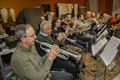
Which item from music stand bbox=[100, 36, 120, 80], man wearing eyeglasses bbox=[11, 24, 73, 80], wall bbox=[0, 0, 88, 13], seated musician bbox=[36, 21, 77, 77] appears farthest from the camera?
wall bbox=[0, 0, 88, 13]

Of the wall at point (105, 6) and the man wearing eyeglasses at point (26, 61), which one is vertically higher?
the man wearing eyeglasses at point (26, 61)

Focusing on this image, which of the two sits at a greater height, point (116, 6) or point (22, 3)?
point (22, 3)

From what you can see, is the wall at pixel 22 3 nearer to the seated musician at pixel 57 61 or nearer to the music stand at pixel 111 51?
the seated musician at pixel 57 61

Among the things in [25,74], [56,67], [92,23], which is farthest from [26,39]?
[92,23]

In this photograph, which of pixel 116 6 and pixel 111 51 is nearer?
pixel 111 51

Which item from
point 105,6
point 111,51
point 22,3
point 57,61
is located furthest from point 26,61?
point 105,6

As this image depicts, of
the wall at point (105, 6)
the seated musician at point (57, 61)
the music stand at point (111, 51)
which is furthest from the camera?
the wall at point (105, 6)

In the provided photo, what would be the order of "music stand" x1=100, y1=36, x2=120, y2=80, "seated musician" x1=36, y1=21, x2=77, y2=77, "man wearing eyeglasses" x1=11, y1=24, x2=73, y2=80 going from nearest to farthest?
"man wearing eyeglasses" x1=11, y1=24, x2=73, y2=80
"music stand" x1=100, y1=36, x2=120, y2=80
"seated musician" x1=36, y1=21, x2=77, y2=77

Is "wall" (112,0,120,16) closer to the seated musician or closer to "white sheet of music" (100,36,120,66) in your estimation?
the seated musician

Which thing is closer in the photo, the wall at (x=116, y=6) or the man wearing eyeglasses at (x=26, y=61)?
the man wearing eyeglasses at (x=26, y=61)

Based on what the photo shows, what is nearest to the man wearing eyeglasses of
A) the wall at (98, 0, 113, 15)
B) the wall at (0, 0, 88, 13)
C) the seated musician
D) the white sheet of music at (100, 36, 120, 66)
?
the white sheet of music at (100, 36, 120, 66)

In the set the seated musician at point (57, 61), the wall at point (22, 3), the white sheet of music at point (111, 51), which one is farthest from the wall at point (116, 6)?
the white sheet of music at point (111, 51)

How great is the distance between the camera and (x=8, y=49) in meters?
3.20

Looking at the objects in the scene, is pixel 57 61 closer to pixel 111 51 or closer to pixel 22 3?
pixel 111 51
